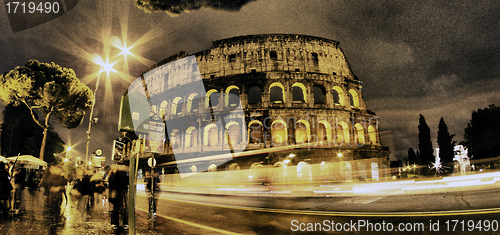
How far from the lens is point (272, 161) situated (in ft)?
81.0

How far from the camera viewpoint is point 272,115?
84.8 ft

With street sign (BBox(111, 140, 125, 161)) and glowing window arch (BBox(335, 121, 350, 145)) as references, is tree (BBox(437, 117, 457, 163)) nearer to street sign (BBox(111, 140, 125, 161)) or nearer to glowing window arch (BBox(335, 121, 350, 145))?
glowing window arch (BBox(335, 121, 350, 145))

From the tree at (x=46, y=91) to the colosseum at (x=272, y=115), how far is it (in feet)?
25.3

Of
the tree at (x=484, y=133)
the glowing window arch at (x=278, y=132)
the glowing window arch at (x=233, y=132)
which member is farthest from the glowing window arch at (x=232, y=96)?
the tree at (x=484, y=133)

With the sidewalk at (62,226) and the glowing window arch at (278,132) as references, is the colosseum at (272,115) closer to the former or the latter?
the glowing window arch at (278,132)

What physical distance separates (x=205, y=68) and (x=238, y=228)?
86.5ft

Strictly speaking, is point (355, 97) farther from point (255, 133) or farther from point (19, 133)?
point (19, 133)

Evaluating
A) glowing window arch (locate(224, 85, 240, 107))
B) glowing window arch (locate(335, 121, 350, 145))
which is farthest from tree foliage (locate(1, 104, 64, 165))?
glowing window arch (locate(335, 121, 350, 145))

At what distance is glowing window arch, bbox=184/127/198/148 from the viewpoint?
1124 inches

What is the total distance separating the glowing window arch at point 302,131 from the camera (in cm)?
2602

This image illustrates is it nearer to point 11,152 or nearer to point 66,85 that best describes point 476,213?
point 66,85

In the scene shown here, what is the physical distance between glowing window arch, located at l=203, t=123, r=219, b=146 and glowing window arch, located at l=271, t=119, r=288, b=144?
6.00 meters

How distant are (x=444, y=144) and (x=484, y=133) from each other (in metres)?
5.82

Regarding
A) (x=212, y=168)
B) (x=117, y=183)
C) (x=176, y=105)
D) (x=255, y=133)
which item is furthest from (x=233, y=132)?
(x=117, y=183)
